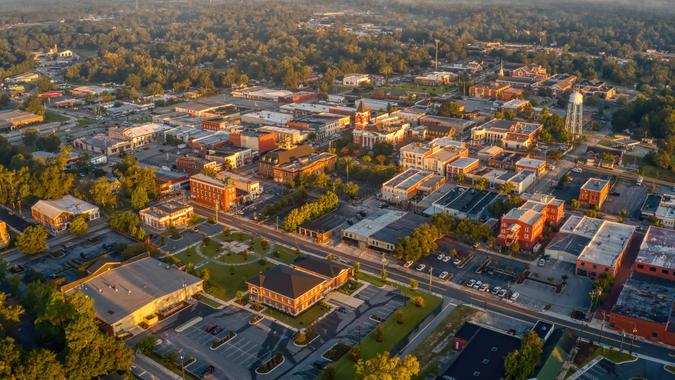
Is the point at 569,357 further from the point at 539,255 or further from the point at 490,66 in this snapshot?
the point at 490,66

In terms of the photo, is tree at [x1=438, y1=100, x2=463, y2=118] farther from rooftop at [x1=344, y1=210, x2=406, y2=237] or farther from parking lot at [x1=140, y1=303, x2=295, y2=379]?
parking lot at [x1=140, y1=303, x2=295, y2=379]

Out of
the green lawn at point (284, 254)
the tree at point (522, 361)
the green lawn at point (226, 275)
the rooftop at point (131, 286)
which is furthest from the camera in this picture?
the green lawn at point (284, 254)

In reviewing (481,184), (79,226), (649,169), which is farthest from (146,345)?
(649,169)

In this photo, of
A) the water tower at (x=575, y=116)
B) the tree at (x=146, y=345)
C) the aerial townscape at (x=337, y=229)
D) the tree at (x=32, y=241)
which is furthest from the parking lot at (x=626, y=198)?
the tree at (x=32, y=241)

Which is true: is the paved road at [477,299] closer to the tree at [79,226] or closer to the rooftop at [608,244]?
the rooftop at [608,244]

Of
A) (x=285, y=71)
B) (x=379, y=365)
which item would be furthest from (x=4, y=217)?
(x=285, y=71)
